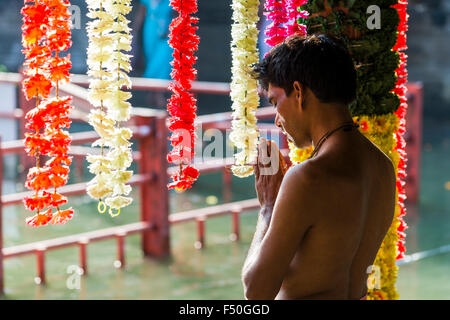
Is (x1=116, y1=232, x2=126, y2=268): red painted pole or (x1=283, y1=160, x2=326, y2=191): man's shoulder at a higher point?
(x1=283, y1=160, x2=326, y2=191): man's shoulder

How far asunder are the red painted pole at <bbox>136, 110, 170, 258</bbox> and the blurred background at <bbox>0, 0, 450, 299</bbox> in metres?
0.14

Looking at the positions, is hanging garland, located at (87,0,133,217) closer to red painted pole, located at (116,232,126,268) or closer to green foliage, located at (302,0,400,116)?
green foliage, located at (302,0,400,116)

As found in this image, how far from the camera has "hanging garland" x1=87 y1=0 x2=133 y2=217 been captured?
194 centimetres

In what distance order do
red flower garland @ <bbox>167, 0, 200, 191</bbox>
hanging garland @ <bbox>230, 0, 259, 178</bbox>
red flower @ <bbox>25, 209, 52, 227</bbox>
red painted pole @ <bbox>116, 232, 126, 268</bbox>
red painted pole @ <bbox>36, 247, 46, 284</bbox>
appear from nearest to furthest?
red flower @ <bbox>25, 209, 52, 227</bbox> < red flower garland @ <bbox>167, 0, 200, 191</bbox> < hanging garland @ <bbox>230, 0, 259, 178</bbox> < red painted pole @ <bbox>36, 247, 46, 284</bbox> < red painted pole @ <bbox>116, 232, 126, 268</bbox>

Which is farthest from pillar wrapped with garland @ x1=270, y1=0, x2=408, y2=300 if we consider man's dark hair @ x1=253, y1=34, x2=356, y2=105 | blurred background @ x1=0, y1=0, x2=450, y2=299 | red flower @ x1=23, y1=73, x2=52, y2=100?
blurred background @ x1=0, y1=0, x2=450, y2=299

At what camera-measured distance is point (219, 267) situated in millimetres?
5027

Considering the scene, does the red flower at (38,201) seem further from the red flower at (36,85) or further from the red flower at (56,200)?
the red flower at (36,85)

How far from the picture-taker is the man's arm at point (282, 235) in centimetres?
150

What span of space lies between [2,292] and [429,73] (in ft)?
31.1

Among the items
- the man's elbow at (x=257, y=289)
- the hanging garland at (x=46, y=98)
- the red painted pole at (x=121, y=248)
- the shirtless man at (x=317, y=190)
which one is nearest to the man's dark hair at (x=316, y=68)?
the shirtless man at (x=317, y=190)

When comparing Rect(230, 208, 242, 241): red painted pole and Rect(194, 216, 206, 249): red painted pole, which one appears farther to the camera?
Rect(230, 208, 242, 241): red painted pole

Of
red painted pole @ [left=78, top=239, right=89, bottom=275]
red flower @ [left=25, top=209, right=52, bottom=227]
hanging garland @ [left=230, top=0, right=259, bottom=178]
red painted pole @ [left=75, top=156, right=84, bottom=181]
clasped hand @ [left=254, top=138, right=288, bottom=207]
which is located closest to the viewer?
clasped hand @ [left=254, top=138, right=288, bottom=207]

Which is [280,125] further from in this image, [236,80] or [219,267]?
[219,267]
